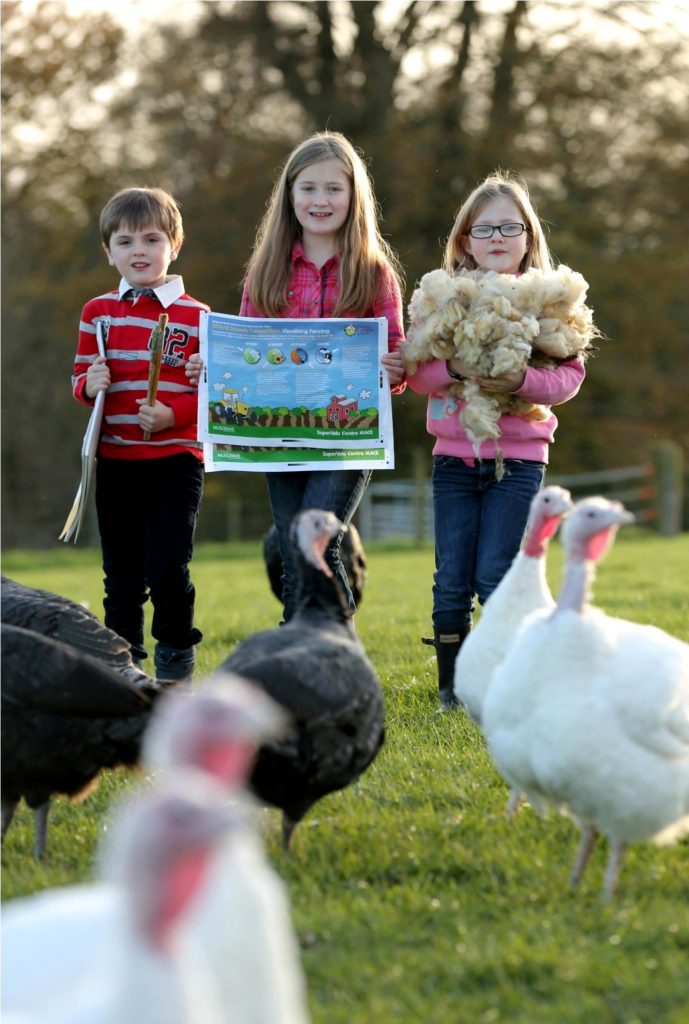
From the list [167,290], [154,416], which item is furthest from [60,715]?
[167,290]

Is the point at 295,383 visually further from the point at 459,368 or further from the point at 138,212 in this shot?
the point at 138,212

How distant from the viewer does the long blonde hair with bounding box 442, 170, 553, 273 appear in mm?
5836

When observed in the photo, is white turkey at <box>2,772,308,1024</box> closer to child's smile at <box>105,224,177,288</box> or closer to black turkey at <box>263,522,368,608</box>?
child's smile at <box>105,224,177,288</box>

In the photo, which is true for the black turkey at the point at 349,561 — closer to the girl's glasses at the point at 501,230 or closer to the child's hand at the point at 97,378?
the child's hand at the point at 97,378

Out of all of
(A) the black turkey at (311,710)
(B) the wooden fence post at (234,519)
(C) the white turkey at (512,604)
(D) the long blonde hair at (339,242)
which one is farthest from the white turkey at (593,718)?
(B) the wooden fence post at (234,519)

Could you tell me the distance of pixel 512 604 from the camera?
4.35 meters

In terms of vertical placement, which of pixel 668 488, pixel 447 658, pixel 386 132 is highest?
pixel 386 132

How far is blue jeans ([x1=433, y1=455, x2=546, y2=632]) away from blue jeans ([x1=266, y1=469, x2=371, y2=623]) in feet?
1.34

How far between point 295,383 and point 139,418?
0.75 meters

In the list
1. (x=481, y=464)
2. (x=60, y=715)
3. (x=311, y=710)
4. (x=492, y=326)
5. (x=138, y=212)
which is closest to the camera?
(x=311, y=710)

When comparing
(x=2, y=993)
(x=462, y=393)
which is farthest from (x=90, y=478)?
(x=2, y=993)

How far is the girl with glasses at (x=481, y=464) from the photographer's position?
5672 mm

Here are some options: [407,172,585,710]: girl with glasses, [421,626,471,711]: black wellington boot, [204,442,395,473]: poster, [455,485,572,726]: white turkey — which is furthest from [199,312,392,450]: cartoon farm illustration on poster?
[455,485,572,726]: white turkey

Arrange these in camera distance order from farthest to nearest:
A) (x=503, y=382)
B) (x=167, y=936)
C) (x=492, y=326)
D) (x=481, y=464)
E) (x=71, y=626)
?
(x=481, y=464), (x=503, y=382), (x=492, y=326), (x=71, y=626), (x=167, y=936)
